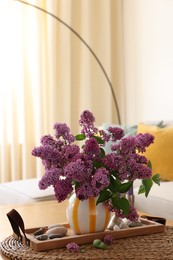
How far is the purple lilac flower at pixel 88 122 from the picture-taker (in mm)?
1831

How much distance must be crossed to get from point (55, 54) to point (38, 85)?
31 cm

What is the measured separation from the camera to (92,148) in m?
1.78

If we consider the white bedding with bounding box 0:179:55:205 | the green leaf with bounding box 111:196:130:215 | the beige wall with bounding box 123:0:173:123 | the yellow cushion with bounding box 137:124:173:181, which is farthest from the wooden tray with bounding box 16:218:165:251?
the beige wall with bounding box 123:0:173:123

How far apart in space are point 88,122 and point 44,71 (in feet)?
9.13

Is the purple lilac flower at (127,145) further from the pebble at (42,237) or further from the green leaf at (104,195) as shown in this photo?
the pebble at (42,237)

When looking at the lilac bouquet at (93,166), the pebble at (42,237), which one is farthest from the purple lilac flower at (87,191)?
the pebble at (42,237)

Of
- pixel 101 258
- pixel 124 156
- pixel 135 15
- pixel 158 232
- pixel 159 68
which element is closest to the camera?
pixel 101 258

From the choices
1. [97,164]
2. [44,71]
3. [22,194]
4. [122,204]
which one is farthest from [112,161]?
[44,71]

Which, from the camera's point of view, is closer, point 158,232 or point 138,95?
point 158,232

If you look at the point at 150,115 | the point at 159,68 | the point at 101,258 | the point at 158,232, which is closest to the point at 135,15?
the point at 159,68

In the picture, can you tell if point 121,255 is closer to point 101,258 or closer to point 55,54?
point 101,258

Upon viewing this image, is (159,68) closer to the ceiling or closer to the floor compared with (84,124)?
closer to the ceiling

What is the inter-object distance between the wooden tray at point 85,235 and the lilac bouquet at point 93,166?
12cm

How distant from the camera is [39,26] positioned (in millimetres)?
4504
